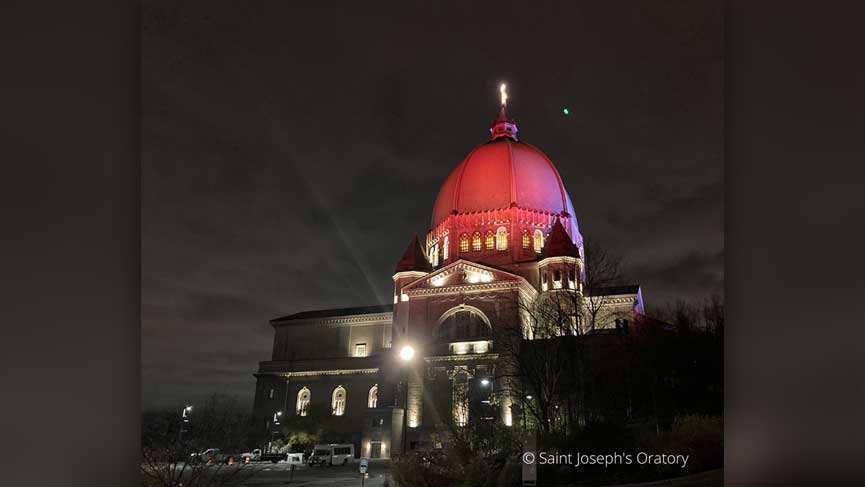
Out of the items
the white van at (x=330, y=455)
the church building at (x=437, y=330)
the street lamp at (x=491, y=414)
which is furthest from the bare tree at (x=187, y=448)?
the street lamp at (x=491, y=414)

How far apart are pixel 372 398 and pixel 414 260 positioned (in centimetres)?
153

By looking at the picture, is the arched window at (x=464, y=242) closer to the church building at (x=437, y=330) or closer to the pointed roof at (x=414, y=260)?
the church building at (x=437, y=330)

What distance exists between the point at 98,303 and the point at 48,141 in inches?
47.6

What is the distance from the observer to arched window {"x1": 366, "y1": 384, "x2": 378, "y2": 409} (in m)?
6.02

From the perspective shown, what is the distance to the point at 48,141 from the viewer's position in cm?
420

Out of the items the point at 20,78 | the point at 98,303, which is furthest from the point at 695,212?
the point at 20,78

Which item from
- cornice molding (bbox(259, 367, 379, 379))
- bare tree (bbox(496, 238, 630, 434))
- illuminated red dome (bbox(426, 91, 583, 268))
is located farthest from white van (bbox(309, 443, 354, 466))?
illuminated red dome (bbox(426, 91, 583, 268))

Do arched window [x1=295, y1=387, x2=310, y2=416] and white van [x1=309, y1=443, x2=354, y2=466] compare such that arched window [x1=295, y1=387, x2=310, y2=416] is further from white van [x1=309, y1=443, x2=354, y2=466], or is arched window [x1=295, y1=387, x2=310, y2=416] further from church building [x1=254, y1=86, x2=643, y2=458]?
white van [x1=309, y1=443, x2=354, y2=466]

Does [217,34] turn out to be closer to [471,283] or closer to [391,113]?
[391,113]

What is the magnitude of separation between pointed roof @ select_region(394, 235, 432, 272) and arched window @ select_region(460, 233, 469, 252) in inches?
40.0

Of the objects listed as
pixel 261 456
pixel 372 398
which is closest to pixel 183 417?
pixel 261 456

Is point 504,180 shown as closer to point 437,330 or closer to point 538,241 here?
point 538,241

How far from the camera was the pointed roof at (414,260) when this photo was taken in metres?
5.91

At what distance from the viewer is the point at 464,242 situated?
26.3 ft
